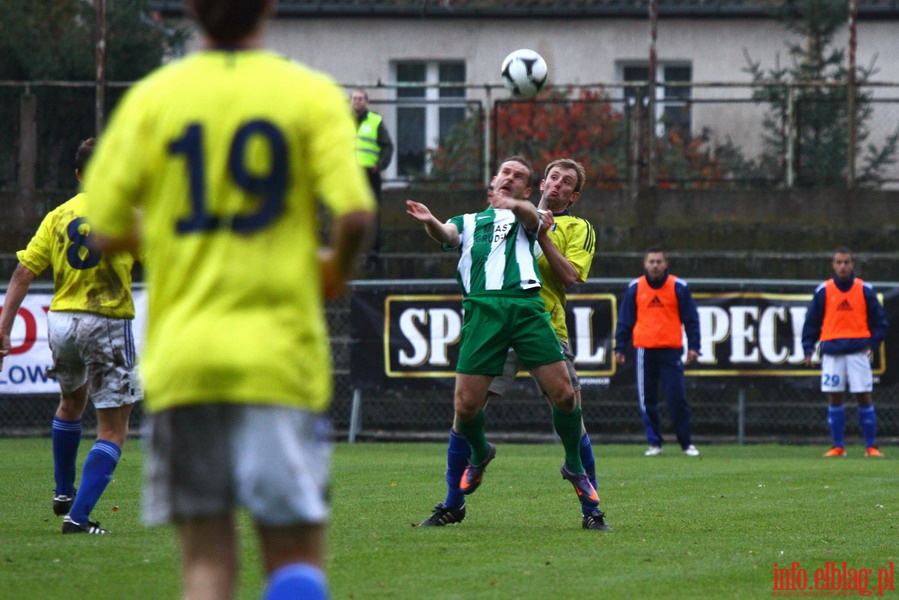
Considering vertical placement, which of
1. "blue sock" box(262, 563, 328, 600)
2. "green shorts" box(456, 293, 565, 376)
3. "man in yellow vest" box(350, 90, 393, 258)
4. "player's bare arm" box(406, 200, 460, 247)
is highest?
"man in yellow vest" box(350, 90, 393, 258)

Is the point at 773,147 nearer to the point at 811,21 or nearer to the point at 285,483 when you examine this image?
the point at 811,21

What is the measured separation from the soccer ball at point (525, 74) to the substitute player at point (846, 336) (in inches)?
217

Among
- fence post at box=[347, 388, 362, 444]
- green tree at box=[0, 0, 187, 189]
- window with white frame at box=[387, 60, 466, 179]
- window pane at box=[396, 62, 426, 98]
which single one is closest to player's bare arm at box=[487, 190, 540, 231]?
fence post at box=[347, 388, 362, 444]

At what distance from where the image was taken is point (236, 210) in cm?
356

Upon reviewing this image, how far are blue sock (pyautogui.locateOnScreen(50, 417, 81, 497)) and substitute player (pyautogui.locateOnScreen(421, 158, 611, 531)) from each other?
2.11m

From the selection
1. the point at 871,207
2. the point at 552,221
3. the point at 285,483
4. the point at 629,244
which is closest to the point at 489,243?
the point at 552,221

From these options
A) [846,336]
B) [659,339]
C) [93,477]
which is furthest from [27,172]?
[93,477]

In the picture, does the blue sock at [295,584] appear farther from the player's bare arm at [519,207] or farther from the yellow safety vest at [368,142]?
the yellow safety vest at [368,142]

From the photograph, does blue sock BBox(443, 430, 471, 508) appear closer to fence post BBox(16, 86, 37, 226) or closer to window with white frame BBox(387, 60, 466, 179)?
window with white frame BBox(387, 60, 466, 179)

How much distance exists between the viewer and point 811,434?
1744 cm

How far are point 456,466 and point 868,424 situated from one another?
893 cm

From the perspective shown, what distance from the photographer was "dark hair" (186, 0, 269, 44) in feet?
11.9

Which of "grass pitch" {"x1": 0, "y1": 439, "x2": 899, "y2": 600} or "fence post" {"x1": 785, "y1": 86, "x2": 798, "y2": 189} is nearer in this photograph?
"grass pitch" {"x1": 0, "y1": 439, "x2": 899, "y2": 600}

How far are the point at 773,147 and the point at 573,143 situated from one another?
113 inches
